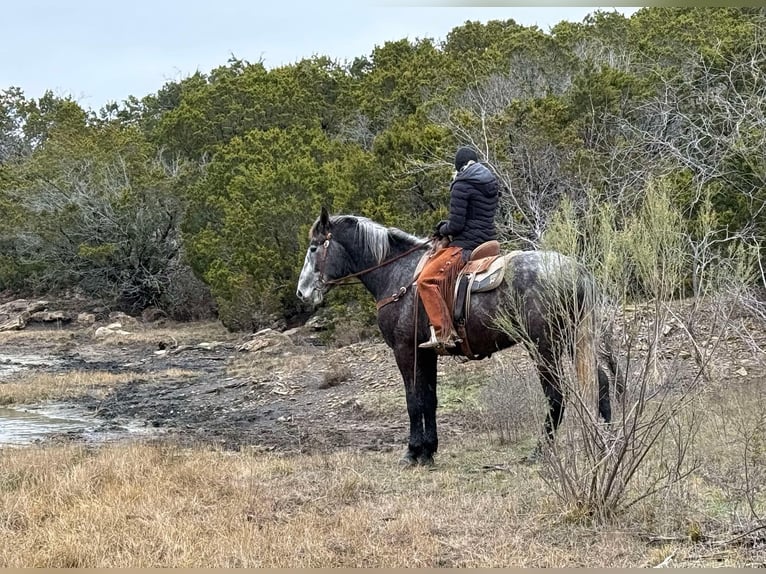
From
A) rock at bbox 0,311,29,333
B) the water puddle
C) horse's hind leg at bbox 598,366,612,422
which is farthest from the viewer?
rock at bbox 0,311,29,333

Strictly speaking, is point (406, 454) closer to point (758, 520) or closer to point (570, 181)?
point (758, 520)

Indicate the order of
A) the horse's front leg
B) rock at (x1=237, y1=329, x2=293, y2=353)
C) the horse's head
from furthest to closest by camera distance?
1. rock at (x1=237, y1=329, x2=293, y2=353)
2. the horse's head
3. the horse's front leg

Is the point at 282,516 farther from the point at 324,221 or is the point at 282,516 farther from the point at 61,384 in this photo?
the point at 61,384

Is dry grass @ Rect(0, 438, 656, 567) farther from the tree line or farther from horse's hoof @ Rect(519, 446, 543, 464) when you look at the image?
the tree line

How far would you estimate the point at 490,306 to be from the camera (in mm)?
7098

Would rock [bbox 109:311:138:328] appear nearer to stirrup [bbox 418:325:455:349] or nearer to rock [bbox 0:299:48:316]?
rock [bbox 0:299:48:316]

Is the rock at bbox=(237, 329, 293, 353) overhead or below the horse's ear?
below

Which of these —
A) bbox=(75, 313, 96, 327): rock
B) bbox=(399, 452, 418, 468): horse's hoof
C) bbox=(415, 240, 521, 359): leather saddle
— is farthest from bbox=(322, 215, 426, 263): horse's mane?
bbox=(75, 313, 96, 327): rock

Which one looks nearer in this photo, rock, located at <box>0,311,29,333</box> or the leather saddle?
the leather saddle

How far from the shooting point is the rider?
712 centimetres

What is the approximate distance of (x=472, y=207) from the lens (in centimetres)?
720

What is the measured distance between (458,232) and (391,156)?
12.1 m

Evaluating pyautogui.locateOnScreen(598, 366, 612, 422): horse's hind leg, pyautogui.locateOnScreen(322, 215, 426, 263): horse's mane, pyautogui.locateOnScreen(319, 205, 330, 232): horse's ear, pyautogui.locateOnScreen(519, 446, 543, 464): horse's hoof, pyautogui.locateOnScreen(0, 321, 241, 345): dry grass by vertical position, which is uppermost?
pyautogui.locateOnScreen(319, 205, 330, 232): horse's ear

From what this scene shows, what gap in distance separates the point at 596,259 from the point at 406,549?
2.11m
